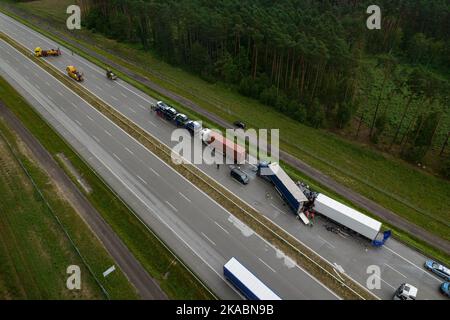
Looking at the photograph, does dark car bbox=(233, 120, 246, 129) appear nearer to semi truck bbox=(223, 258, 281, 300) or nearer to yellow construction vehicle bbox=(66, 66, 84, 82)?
semi truck bbox=(223, 258, 281, 300)

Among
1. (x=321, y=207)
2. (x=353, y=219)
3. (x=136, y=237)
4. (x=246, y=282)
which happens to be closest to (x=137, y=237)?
(x=136, y=237)

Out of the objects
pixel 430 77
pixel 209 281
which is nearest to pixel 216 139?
pixel 209 281

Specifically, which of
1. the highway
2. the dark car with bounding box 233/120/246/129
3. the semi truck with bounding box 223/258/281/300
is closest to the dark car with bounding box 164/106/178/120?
the highway

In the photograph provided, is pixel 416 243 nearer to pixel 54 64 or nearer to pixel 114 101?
pixel 114 101

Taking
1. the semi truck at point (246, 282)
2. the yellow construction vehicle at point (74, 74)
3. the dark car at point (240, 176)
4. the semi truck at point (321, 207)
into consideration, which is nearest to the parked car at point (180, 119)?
the dark car at point (240, 176)

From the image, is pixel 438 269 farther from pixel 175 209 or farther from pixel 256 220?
pixel 175 209
